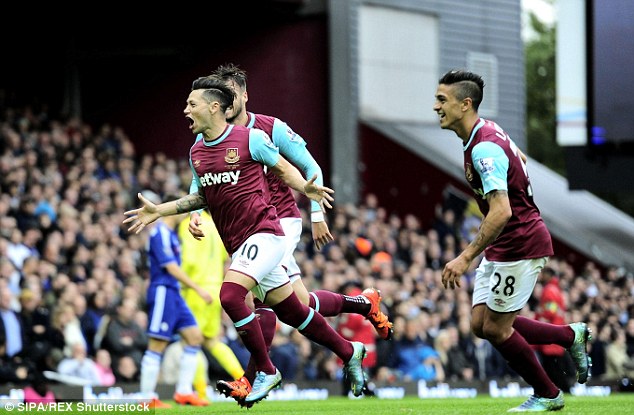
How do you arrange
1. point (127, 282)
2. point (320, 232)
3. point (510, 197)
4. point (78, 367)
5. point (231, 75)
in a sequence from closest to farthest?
point (510, 197) → point (320, 232) → point (231, 75) → point (78, 367) → point (127, 282)

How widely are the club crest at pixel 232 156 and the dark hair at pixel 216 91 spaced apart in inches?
14.1

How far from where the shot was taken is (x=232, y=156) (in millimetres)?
9594

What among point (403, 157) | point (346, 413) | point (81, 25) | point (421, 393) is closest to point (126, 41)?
point (81, 25)

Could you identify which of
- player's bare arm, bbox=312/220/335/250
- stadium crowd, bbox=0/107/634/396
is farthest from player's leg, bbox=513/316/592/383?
stadium crowd, bbox=0/107/634/396

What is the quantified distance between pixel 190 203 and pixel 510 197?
2.48 meters

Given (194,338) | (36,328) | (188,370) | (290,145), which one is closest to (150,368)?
(188,370)

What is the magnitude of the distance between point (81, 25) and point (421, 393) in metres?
13.0

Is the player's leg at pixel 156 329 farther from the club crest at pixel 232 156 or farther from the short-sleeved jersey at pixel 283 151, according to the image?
the club crest at pixel 232 156

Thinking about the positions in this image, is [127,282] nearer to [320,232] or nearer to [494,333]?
[320,232]

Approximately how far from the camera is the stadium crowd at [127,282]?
1500 cm

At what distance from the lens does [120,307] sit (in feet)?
51.1

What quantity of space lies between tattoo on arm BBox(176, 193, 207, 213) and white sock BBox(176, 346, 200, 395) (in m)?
3.36

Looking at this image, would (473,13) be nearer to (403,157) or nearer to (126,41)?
(403,157)

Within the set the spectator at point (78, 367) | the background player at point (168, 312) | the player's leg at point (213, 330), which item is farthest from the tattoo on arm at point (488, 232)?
the spectator at point (78, 367)
